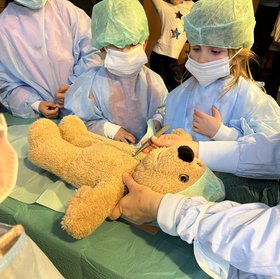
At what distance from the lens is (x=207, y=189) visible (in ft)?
2.61

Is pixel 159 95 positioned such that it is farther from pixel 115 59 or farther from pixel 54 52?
pixel 54 52

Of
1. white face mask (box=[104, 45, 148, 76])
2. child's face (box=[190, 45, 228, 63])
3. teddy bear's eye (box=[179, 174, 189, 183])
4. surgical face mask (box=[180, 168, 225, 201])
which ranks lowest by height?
surgical face mask (box=[180, 168, 225, 201])

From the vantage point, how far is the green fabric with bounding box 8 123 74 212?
0.89 m

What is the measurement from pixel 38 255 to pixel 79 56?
1155 mm

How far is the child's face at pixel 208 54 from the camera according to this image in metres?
1.09

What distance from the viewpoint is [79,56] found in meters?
1.55

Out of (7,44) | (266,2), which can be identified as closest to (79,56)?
(7,44)

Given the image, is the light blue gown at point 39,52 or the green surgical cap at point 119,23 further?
the light blue gown at point 39,52

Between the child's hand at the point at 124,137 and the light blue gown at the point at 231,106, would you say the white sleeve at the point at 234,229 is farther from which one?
the child's hand at the point at 124,137

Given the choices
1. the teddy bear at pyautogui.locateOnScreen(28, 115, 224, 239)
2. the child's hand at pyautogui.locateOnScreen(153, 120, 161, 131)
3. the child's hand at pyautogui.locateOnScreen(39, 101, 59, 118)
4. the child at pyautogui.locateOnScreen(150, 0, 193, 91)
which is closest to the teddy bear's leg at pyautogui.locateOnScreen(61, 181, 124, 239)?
the teddy bear at pyautogui.locateOnScreen(28, 115, 224, 239)

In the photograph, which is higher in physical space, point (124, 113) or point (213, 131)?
point (213, 131)

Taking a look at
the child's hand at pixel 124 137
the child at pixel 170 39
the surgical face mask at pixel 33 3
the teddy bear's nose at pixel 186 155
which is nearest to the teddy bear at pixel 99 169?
the teddy bear's nose at pixel 186 155

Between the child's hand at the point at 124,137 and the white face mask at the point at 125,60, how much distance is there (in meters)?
0.20

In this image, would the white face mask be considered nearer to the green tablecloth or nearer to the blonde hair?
the blonde hair
